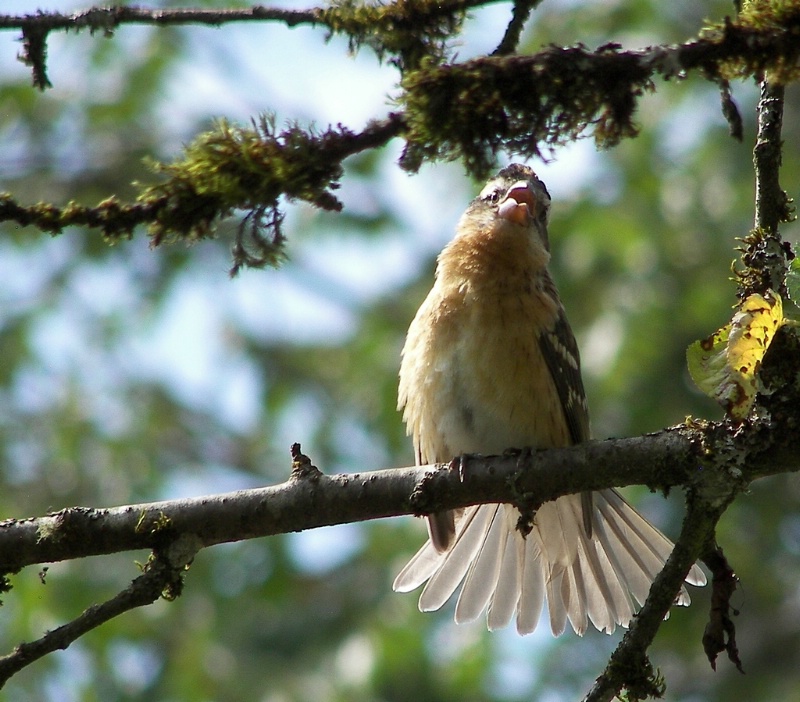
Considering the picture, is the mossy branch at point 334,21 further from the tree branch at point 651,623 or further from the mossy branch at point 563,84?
the tree branch at point 651,623

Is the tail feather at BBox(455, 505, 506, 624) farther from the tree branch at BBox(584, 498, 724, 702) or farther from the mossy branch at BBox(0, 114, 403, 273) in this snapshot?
the mossy branch at BBox(0, 114, 403, 273)

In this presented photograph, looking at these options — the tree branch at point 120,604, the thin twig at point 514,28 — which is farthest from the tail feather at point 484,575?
the thin twig at point 514,28

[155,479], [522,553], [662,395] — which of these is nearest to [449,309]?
[522,553]

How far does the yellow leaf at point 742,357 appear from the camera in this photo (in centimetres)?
259

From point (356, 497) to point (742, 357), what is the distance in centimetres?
116

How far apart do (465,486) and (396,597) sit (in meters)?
4.64

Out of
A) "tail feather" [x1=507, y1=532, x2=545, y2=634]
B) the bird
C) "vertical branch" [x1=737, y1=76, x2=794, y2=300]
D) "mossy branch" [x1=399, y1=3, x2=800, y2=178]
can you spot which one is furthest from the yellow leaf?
"tail feather" [x1=507, y1=532, x2=545, y2=634]

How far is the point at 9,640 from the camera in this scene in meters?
6.96

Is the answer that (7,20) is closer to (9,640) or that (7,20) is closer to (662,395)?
(9,640)

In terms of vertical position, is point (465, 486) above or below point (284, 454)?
below

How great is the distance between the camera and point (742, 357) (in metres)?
2.59

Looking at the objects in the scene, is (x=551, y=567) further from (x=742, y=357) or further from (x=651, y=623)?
(x=742, y=357)

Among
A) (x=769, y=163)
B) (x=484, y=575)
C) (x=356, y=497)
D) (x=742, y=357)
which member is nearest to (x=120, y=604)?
(x=356, y=497)

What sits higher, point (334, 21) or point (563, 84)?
point (334, 21)
